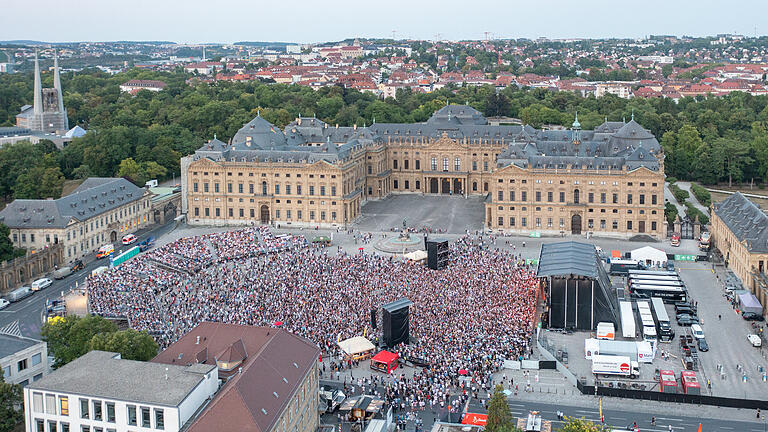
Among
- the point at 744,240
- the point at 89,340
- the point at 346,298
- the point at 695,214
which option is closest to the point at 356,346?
the point at 346,298

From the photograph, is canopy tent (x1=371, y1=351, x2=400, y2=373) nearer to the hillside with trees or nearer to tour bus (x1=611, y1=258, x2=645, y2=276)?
tour bus (x1=611, y1=258, x2=645, y2=276)

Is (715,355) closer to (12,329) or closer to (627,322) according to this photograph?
(627,322)

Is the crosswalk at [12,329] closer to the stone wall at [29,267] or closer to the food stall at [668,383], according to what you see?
the stone wall at [29,267]

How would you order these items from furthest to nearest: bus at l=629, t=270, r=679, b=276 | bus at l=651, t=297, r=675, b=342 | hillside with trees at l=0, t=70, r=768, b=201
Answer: hillside with trees at l=0, t=70, r=768, b=201 < bus at l=629, t=270, r=679, b=276 < bus at l=651, t=297, r=675, b=342

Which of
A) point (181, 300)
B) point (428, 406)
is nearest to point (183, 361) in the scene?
point (428, 406)

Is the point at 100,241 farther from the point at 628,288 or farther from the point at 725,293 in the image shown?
the point at 725,293

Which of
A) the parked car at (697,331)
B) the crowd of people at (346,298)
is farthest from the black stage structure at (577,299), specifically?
the parked car at (697,331)

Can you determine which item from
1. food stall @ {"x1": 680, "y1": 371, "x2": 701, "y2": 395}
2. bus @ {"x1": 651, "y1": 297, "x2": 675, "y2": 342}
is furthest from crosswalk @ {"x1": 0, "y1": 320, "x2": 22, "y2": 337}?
bus @ {"x1": 651, "y1": 297, "x2": 675, "y2": 342}
